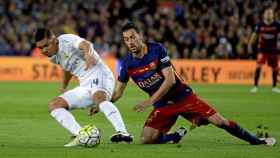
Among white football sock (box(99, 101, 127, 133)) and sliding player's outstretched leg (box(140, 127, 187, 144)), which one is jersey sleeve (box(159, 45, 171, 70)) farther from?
sliding player's outstretched leg (box(140, 127, 187, 144))

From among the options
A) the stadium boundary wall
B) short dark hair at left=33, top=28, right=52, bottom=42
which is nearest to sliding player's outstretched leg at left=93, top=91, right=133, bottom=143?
short dark hair at left=33, top=28, right=52, bottom=42

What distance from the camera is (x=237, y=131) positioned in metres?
11.1

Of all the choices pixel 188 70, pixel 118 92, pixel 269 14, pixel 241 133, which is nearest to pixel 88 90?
pixel 118 92

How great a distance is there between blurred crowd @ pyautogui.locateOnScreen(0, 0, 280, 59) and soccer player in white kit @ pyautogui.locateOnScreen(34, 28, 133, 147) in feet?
65.3

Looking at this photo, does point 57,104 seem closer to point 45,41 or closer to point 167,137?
point 45,41

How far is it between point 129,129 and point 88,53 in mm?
3326

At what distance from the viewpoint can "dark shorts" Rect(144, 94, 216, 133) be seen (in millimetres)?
11367

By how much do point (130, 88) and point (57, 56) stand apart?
53.6 feet

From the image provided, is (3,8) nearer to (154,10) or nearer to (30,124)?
(154,10)

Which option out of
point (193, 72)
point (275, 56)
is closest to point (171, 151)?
point (275, 56)

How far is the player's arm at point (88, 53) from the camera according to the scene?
35.3 feet

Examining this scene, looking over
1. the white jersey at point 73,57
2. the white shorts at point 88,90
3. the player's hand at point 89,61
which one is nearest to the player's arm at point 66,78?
the white jersey at point 73,57

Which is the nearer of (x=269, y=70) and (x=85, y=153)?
(x=85, y=153)

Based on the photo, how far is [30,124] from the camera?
47.4ft
